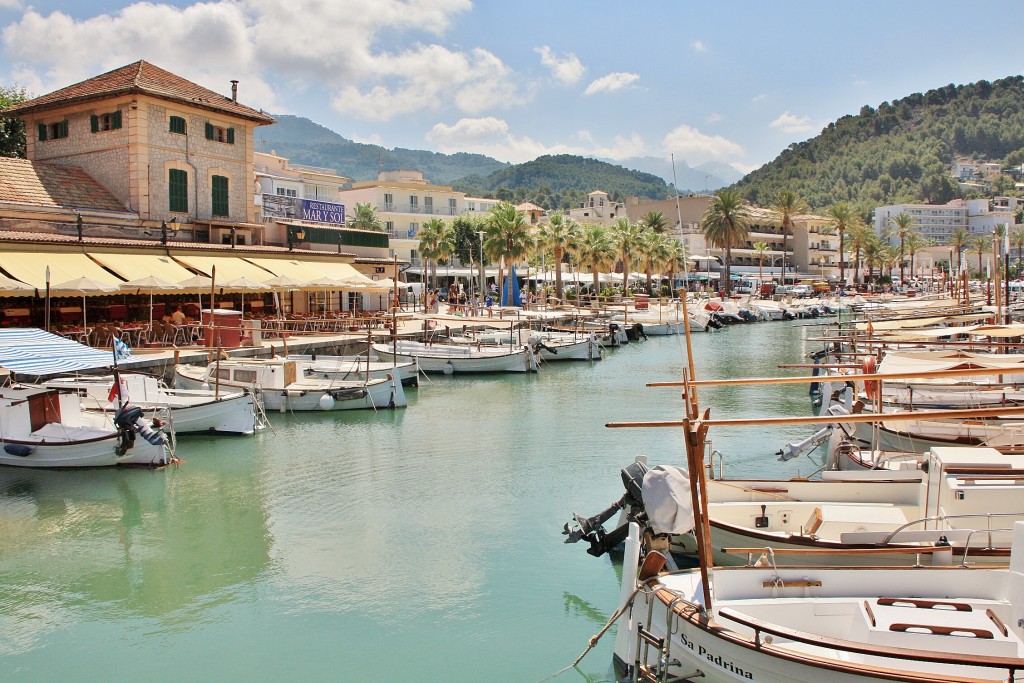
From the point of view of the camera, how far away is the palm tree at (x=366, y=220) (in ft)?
270

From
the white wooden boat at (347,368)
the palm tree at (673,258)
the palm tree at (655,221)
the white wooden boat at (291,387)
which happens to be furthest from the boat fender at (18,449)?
the palm tree at (655,221)

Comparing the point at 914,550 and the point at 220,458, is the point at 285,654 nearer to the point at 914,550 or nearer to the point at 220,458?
the point at 914,550

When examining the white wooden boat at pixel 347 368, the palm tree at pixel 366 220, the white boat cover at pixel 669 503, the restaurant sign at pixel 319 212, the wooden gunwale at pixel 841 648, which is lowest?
the wooden gunwale at pixel 841 648

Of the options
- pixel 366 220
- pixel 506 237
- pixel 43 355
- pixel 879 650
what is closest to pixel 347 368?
pixel 43 355

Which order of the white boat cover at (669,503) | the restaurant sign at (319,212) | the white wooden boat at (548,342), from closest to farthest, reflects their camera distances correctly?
the white boat cover at (669,503), the white wooden boat at (548,342), the restaurant sign at (319,212)

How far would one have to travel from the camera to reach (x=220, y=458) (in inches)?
969

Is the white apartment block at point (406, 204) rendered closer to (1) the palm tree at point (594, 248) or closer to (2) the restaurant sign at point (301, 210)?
(1) the palm tree at point (594, 248)

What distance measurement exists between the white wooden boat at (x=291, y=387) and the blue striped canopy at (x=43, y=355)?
6.27 meters

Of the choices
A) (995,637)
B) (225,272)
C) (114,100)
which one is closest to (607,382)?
(225,272)

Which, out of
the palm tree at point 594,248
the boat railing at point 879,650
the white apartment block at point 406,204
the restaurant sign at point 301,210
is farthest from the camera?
the white apartment block at point 406,204

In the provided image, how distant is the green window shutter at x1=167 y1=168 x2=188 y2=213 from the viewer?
142 ft

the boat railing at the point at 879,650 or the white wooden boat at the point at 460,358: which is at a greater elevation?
the white wooden boat at the point at 460,358

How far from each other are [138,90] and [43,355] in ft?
75.1

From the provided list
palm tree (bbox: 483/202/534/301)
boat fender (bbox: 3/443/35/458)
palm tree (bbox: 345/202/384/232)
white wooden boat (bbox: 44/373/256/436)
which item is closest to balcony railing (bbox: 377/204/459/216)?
palm tree (bbox: 345/202/384/232)
